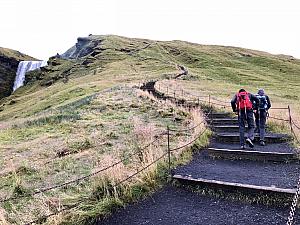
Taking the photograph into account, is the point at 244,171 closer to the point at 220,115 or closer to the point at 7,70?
the point at 220,115

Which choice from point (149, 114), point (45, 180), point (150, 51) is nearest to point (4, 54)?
point (150, 51)

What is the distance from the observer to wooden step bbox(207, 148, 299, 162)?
36.8 feet

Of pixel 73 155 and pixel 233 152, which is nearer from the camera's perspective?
pixel 233 152

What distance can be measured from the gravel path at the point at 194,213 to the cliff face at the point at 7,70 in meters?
105

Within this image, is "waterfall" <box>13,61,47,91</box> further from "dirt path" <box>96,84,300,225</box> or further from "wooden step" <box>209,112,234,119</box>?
"dirt path" <box>96,84,300,225</box>

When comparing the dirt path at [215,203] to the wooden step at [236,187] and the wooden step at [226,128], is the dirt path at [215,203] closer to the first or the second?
the wooden step at [236,187]

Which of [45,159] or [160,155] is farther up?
[160,155]

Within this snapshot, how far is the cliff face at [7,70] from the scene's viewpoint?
351 feet

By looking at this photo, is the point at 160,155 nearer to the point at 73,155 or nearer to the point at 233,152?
the point at 233,152

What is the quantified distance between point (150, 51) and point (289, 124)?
271 feet

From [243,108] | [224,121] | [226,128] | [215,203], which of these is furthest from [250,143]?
[215,203]

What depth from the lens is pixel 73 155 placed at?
1266 centimetres

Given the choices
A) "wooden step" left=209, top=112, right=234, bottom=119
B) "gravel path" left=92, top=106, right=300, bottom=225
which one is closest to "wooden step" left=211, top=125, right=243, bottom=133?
"wooden step" left=209, top=112, right=234, bottom=119

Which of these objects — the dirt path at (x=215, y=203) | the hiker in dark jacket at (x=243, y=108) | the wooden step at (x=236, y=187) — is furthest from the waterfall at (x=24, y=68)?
the wooden step at (x=236, y=187)
